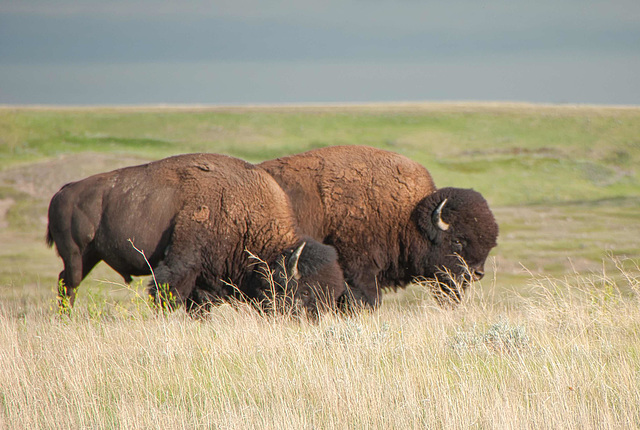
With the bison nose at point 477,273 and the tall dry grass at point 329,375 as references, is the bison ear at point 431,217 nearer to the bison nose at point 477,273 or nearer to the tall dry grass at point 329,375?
the bison nose at point 477,273

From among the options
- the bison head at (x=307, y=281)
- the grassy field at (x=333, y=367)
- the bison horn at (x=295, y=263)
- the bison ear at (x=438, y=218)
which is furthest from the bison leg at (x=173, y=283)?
the bison ear at (x=438, y=218)

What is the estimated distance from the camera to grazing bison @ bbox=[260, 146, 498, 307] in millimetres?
8875

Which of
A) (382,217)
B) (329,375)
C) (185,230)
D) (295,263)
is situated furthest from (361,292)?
(329,375)

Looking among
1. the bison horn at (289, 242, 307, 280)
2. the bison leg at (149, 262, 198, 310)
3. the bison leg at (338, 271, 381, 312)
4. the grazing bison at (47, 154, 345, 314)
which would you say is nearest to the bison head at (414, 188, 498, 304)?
the bison leg at (338, 271, 381, 312)

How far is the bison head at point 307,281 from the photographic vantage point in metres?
7.33

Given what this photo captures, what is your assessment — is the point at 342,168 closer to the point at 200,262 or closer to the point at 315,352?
the point at 200,262

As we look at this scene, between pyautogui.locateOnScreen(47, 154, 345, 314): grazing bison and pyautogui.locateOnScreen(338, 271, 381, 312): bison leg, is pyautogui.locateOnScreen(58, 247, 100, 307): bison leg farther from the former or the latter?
pyautogui.locateOnScreen(338, 271, 381, 312): bison leg

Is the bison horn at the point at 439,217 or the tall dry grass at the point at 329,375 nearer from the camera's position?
the tall dry grass at the point at 329,375

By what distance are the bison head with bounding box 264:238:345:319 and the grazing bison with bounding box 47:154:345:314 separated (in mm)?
27

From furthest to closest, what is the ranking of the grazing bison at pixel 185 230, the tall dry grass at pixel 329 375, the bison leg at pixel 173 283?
the grazing bison at pixel 185 230 < the bison leg at pixel 173 283 < the tall dry grass at pixel 329 375

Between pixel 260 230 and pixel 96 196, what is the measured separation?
6.52 ft

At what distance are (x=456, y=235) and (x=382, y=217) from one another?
1.12 meters

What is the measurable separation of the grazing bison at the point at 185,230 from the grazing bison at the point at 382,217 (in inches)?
37.1

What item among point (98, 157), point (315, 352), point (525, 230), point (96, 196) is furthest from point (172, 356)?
point (98, 157)
